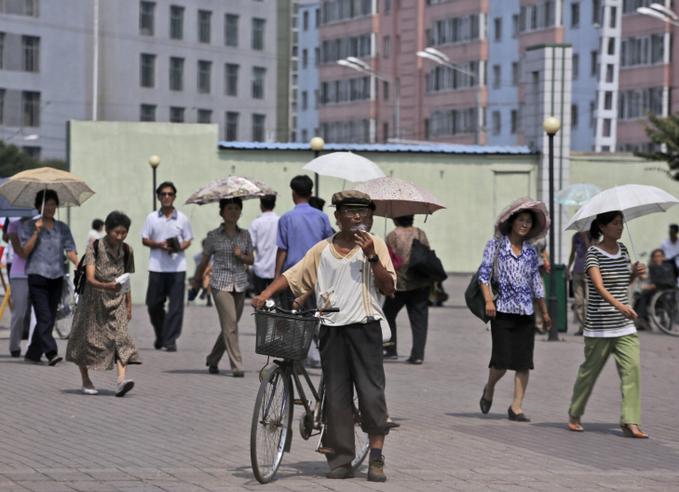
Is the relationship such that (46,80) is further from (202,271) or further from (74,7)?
(202,271)

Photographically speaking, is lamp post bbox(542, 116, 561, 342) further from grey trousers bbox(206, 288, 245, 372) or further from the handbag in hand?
the handbag in hand

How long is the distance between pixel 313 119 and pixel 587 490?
96.7m

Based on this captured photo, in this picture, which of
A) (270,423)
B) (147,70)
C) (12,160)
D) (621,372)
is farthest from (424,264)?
(147,70)

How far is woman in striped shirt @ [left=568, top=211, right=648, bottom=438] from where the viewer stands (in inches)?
348

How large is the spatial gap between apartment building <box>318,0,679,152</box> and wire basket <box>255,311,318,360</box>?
54270mm

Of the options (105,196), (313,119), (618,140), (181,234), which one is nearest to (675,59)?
(618,140)

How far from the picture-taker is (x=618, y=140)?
232 feet

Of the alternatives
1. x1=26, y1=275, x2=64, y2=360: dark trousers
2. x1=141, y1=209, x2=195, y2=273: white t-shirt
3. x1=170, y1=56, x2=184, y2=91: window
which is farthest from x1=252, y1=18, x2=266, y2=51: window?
x1=26, y1=275, x2=64, y2=360: dark trousers

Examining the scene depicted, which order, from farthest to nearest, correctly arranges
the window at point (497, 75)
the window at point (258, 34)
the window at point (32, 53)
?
the window at point (258, 34), the window at point (497, 75), the window at point (32, 53)

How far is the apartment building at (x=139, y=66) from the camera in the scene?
2761 inches

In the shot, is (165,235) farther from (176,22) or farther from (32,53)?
(176,22)

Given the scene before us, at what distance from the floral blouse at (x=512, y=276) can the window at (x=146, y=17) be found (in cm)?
6763

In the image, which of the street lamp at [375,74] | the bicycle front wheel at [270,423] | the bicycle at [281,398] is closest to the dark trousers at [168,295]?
the bicycle at [281,398]

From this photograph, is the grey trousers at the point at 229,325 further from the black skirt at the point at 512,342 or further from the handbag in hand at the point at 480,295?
the black skirt at the point at 512,342
